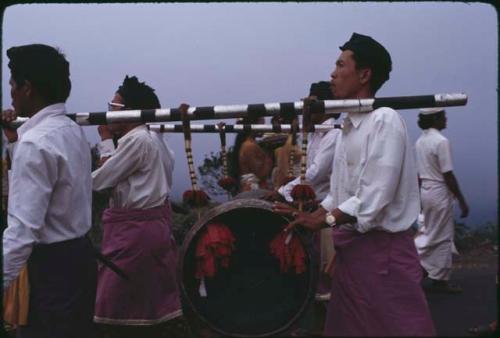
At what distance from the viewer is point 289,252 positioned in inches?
133

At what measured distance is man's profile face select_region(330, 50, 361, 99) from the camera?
309 centimetres

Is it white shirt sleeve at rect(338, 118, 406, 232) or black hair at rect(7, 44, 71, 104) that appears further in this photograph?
black hair at rect(7, 44, 71, 104)

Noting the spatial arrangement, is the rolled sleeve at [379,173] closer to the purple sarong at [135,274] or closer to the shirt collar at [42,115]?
the shirt collar at [42,115]

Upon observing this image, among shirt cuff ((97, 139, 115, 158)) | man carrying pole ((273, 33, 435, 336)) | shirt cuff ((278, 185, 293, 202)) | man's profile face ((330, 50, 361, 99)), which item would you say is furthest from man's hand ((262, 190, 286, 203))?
shirt cuff ((97, 139, 115, 158))

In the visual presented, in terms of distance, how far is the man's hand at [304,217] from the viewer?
294 centimetres

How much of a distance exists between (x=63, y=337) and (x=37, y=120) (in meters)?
0.97

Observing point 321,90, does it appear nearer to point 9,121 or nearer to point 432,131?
point 9,121

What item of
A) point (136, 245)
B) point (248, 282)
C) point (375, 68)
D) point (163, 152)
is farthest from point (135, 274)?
point (375, 68)

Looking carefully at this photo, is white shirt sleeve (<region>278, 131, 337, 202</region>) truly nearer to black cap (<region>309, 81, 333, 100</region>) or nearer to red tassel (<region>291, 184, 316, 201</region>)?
black cap (<region>309, 81, 333, 100</region>)

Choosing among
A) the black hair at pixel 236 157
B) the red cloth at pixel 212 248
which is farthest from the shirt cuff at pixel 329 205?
the black hair at pixel 236 157

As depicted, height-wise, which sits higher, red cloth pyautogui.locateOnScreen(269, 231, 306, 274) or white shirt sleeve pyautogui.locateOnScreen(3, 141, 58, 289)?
white shirt sleeve pyautogui.locateOnScreen(3, 141, 58, 289)

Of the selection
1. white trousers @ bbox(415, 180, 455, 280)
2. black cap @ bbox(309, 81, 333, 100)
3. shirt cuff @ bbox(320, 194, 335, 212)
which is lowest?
white trousers @ bbox(415, 180, 455, 280)

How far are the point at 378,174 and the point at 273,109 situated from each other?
2.27ft

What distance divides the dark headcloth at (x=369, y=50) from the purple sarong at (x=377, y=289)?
31.4 inches
